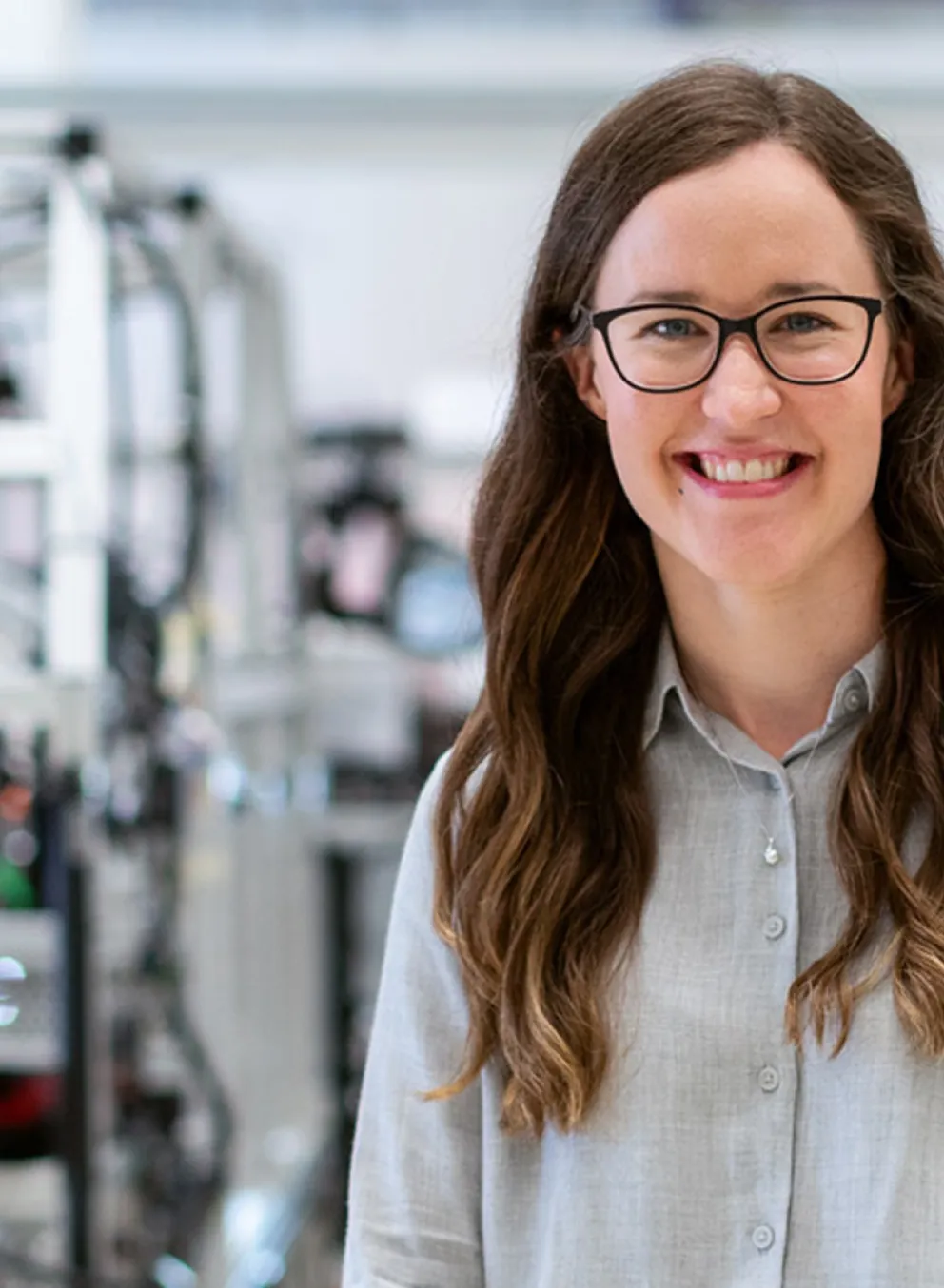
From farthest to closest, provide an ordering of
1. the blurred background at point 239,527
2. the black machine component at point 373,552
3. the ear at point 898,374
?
1. the black machine component at point 373,552
2. the blurred background at point 239,527
3. the ear at point 898,374

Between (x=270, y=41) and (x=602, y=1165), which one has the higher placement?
(x=270, y=41)

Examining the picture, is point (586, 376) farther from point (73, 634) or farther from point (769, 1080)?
point (73, 634)

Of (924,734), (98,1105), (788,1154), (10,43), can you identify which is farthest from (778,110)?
(10,43)

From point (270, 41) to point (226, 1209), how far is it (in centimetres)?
321

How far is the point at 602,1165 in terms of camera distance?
3.63ft

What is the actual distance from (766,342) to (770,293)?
1.1 inches

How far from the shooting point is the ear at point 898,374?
111 cm

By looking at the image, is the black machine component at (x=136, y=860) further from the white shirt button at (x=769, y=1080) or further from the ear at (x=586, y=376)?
the white shirt button at (x=769, y=1080)

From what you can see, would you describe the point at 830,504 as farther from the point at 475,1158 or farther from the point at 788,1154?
the point at 475,1158

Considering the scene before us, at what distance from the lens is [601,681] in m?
1.23

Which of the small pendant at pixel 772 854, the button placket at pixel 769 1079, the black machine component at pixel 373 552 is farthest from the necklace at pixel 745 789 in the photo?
the black machine component at pixel 373 552

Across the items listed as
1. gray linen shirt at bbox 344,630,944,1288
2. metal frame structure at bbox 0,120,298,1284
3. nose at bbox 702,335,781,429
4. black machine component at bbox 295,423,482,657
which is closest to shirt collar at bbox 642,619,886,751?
gray linen shirt at bbox 344,630,944,1288

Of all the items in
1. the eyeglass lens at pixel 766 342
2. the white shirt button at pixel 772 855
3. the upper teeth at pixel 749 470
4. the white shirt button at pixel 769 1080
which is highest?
the eyeglass lens at pixel 766 342

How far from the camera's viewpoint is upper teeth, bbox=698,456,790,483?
3.35 ft
